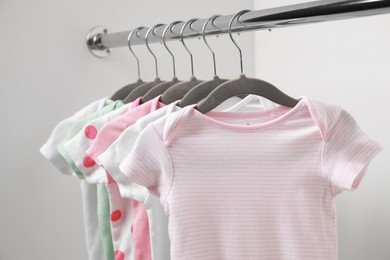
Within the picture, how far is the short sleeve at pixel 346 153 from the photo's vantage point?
2.23 feet

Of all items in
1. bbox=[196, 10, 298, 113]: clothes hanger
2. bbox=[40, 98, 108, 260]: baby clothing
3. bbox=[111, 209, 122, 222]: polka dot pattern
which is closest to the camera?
bbox=[196, 10, 298, 113]: clothes hanger

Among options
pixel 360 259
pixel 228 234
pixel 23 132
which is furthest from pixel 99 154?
pixel 360 259

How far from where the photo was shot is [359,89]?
1138mm

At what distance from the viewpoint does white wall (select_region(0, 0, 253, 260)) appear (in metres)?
1.23

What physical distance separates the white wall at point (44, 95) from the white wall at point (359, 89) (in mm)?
452

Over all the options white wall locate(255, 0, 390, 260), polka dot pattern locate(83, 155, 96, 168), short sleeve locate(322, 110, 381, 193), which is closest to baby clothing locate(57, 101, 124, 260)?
polka dot pattern locate(83, 155, 96, 168)

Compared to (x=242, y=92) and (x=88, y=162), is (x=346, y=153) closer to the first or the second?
(x=242, y=92)

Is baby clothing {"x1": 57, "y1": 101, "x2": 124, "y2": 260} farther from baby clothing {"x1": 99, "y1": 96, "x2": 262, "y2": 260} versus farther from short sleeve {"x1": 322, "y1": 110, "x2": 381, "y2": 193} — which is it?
short sleeve {"x1": 322, "y1": 110, "x2": 381, "y2": 193}

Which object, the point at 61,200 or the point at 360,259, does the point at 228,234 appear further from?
the point at 61,200

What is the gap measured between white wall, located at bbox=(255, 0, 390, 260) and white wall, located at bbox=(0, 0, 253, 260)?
1.48ft

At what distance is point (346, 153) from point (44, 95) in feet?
Answer: 2.59

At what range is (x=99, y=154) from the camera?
2.73 feet

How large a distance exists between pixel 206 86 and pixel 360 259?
1.96 feet

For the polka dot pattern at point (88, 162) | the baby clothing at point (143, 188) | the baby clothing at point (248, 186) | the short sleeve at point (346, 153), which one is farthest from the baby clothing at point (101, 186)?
the short sleeve at point (346, 153)
